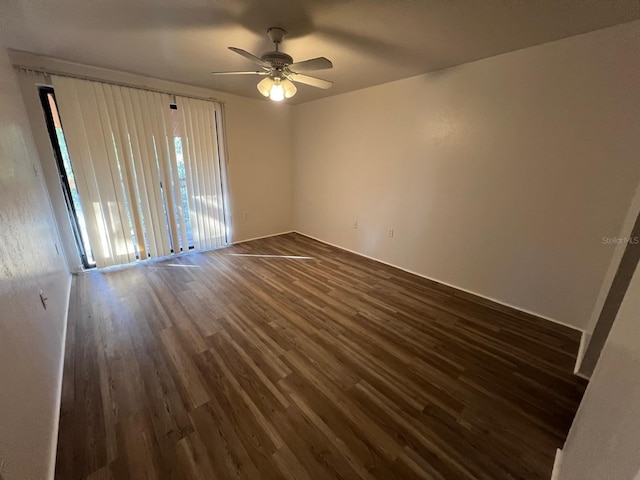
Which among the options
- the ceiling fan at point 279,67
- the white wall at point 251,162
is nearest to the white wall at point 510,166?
the white wall at point 251,162

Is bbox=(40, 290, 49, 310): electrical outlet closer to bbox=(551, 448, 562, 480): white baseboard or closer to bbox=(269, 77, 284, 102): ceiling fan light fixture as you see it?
bbox=(269, 77, 284, 102): ceiling fan light fixture

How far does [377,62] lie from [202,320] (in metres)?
3.01

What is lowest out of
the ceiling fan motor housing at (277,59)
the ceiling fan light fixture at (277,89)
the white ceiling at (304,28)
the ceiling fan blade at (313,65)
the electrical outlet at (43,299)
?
the electrical outlet at (43,299)

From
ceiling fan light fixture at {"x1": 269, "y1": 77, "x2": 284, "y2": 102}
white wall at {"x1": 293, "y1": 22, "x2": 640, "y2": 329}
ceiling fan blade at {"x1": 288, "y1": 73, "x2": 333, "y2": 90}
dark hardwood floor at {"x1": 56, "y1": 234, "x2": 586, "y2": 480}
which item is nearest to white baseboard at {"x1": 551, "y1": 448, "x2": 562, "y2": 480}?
dark hardwood floor at {"x1": 56, "y1": 234, "x2": 586, "y2": 480}

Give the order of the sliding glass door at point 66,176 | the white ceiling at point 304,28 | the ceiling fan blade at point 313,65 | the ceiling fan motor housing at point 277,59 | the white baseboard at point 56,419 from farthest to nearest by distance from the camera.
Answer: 1. the sliding glass door at point 66,176
2. the ceiling fan motor housing at point 277,59
3. the ceiling fan blade at point 313,65
4. the white ceiling at point 304,28
5. the white baseboard at point 56,419

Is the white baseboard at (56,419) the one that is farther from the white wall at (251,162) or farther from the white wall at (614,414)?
the white wall at (614,414)

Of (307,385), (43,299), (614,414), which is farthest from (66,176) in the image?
(614,414)

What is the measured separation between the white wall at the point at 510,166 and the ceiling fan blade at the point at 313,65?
62.5 inches

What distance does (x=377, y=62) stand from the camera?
2.50m

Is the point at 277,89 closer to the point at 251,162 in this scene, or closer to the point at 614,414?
the point at 251,162

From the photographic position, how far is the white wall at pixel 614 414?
2.06 ft

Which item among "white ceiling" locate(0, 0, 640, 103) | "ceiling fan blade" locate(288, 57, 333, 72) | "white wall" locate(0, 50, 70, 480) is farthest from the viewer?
"ceiling fan blade" locate(288, 57, 333, 72)

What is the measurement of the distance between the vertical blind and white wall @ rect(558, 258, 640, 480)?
13.7 ft

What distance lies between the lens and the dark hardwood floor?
1239 millimetres
